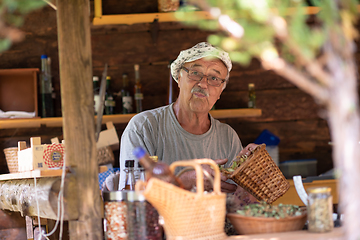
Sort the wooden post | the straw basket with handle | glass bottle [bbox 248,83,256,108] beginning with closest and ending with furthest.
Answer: the straw basket with handle < the wooden post < glass bottle [bbox 248,83,256,108]

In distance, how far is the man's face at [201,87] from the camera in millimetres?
2039

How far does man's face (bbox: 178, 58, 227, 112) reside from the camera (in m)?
2.04

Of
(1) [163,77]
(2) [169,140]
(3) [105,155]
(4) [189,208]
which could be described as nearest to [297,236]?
(4) [189,208]

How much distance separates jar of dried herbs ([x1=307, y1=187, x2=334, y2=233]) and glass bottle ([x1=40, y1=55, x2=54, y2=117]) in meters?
2.17

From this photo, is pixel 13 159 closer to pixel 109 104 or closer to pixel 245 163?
pixel 109 104

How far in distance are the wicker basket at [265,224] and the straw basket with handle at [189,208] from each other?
3.5 inches

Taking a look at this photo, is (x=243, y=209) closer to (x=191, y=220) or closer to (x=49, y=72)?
(x=191, y=220)

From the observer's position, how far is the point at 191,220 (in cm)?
105

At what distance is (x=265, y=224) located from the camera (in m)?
1.14

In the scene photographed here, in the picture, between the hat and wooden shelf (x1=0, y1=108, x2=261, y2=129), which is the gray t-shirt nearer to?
the hat

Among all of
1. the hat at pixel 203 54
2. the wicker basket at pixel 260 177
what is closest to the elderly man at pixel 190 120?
the hat at pixel 203 54

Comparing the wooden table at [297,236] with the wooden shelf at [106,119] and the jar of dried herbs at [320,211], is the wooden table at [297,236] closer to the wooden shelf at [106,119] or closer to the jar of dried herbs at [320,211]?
the jar of dried herbs at [320,211]

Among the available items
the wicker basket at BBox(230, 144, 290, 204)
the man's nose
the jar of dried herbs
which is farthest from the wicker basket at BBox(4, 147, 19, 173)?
the jar of dried herbs

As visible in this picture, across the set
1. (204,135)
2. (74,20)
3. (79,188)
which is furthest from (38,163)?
(204,135)
